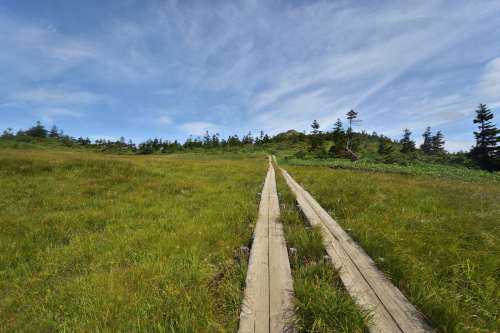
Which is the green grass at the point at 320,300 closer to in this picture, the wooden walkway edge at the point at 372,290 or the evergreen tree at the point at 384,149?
the wooden walkway edge at the point at 372,290

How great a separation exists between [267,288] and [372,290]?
1534 mm

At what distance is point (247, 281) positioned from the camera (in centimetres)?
289

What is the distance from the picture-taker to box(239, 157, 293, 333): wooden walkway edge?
2168 millimetres

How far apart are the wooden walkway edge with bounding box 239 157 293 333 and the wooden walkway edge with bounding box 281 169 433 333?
36.2 inches

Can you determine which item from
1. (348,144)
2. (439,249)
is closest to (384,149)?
(348,144)

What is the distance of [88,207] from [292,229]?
303 inches

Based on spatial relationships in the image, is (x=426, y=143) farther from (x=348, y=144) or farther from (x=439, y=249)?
(x=439, y=249)

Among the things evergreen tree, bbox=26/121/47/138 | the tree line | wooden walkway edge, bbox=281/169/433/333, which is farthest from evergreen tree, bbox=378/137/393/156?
evergreen tree, bbox=26/121/47/138

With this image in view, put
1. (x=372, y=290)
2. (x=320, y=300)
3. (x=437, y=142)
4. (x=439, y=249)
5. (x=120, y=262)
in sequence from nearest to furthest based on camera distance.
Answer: (x=320, y=300) → (x=372, y=290) → (x=120, y=262) → (x=439, y=249) → (x=437, y=142)

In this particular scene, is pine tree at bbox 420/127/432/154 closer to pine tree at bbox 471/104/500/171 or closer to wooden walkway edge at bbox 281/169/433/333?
pine tree at bbox 471/104/500/171

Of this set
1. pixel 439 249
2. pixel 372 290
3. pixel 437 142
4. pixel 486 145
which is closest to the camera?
pixel 372 290

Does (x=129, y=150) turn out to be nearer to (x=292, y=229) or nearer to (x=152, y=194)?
(x=152, y=194)

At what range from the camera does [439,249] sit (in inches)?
153

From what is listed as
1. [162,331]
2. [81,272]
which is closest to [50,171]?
[81,272]
